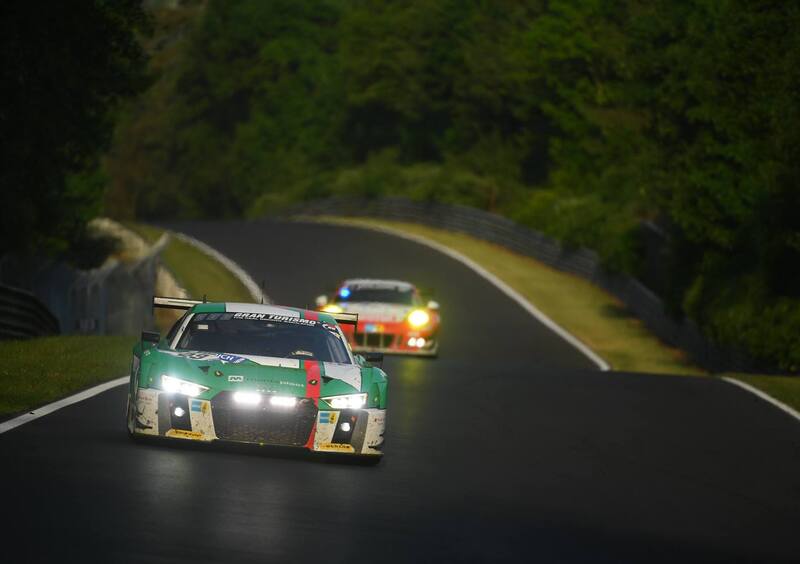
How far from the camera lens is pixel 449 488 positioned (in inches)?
474

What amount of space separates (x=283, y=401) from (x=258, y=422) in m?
0.25

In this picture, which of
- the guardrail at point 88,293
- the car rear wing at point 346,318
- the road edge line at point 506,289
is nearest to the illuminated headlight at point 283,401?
the car rear wing at point 346,318

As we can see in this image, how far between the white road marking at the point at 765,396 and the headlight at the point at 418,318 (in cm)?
560

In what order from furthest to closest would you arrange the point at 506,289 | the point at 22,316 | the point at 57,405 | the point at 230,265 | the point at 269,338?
the point at 230,265, the point at 506,289, the point at 22,316, the point at 57,405, the point at 269,338

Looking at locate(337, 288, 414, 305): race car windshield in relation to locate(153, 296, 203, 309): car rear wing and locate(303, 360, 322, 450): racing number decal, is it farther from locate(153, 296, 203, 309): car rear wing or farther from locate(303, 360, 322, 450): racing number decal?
locate(303, 360, 322, 450): racing number decal

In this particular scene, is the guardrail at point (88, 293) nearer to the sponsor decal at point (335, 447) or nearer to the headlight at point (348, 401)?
the headlight at point (348, 401)

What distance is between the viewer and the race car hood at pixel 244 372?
12.6 metres

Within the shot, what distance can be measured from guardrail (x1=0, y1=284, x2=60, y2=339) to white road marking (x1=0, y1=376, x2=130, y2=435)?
5.94 m

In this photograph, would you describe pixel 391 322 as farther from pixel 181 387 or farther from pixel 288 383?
pixel 181 387

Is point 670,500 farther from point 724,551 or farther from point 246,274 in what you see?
point 246,274

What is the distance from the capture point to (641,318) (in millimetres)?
47188

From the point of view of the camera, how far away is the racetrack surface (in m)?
9.27

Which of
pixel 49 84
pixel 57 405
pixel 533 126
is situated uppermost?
pixel 49 84

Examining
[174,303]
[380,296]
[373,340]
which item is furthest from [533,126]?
[174,303]
